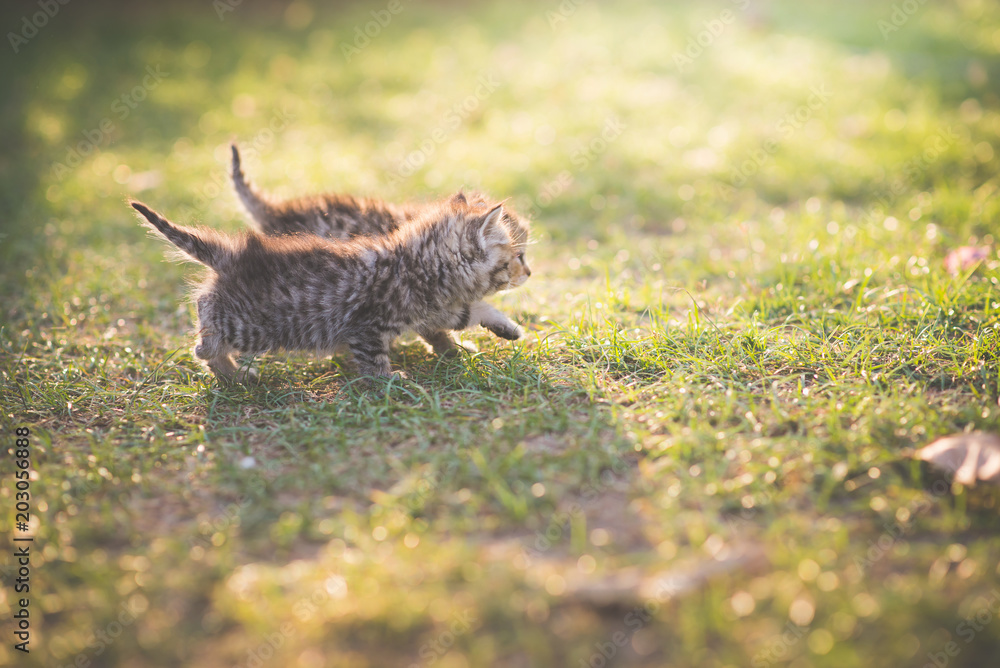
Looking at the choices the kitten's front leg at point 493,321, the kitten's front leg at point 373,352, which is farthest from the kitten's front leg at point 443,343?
the kitten's front leg at point 373,352

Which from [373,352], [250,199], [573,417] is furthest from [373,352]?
[250,199]

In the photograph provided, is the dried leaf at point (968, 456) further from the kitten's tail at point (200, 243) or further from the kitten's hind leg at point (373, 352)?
the kitten's tail at point (200, 243)

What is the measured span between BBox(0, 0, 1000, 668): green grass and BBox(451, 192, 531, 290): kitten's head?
36cm

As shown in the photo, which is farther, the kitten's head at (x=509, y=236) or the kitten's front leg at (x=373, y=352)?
the kitten's head at (x=509, y=236)

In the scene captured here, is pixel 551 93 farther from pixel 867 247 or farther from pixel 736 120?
pixel 867 247

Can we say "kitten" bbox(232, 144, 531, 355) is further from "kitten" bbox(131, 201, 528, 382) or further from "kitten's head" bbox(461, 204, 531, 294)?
"kitten" bbox(131, 201, 528, 382)

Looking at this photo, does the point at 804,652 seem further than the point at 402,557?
No

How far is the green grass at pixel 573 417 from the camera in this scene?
2055mm

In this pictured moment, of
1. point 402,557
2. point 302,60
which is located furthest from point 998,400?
point 302,60

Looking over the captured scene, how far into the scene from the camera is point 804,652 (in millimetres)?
1908

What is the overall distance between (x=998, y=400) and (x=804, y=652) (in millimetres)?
1710

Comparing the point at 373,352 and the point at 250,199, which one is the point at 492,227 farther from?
the point at 250,199

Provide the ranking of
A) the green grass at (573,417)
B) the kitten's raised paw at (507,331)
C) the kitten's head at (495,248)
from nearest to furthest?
1. the green grass at (573,417)
2. the kitten's head at (495,248)
3. the kitten's raised paw at (507,331)

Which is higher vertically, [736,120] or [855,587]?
[736,120]
